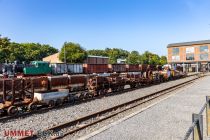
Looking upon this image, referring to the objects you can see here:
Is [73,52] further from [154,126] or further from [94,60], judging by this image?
[154,126]

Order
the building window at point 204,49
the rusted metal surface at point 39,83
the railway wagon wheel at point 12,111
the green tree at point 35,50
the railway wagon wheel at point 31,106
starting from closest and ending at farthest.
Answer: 1. the railway wagon wheel at point 12,111
2. the railway wagon wheel at point 31,106
3. the rusted metal surface at point 39,83
4. the building window at point 204,49
5. the green tree at point 35,50

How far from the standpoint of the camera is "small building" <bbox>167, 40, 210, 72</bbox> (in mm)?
89438

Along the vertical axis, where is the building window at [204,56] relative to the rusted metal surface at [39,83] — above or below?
above

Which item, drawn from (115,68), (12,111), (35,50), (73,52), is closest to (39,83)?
(12,111)

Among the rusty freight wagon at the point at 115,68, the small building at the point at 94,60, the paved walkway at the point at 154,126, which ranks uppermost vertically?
the small building at the point at 94,60

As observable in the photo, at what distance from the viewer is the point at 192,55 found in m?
92.1

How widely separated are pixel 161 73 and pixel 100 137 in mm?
33460

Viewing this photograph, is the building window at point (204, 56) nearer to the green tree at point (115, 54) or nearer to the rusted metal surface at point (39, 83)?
the green tree at point (115, 54)

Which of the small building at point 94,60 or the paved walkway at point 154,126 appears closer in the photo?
the paved walkway at point 154,126

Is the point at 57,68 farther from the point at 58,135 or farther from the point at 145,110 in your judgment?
the point at 58,135

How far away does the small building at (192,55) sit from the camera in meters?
89.4

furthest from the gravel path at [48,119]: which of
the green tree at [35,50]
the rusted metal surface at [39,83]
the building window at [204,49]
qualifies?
the green tree at [35,50]

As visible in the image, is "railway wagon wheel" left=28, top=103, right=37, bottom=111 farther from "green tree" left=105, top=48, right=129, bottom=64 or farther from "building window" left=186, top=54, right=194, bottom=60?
"green tree" left=105, top=48, right=129, bottom=64

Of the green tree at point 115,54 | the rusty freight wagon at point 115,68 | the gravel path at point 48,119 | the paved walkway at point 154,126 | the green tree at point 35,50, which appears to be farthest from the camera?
the green tree at point 115,54
